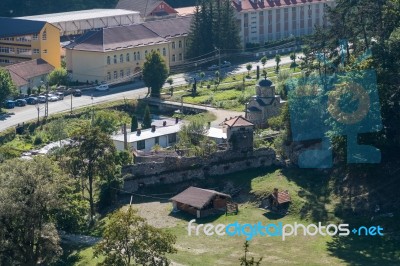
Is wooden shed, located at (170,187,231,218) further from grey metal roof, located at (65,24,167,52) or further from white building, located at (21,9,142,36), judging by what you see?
white building, located at (21,9,142,36)

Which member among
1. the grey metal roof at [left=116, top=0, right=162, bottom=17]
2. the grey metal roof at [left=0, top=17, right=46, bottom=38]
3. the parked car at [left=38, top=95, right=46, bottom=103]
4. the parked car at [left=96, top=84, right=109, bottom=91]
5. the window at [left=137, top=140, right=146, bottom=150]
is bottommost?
the window at [left=137, top=140, right=146, bottom=150]

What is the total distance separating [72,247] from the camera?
37.1 m

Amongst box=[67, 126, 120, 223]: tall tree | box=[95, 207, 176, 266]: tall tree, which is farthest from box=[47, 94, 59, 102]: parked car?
box=[95, 207, 176, 266]: tall tree

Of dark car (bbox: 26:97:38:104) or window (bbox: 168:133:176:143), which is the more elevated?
dark car (bbox: 26:97:38:104)

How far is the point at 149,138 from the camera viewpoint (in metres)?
47.8

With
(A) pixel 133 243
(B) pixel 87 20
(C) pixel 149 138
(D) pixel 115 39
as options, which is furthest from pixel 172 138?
(B) pixel 87 20

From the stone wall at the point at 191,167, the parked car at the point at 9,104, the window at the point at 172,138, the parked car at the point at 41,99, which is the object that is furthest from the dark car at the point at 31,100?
the stone wall at the point at 191,167

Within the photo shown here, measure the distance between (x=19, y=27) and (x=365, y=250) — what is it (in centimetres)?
3826

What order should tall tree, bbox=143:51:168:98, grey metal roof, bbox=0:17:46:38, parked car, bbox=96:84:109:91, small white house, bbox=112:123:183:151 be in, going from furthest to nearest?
grey metal roof, bbox=0:17:46:38
parked car, bbox=96:84:109:91
tall tree, bbox=143:51:168:98
small white house, bbox=112:123:183:151

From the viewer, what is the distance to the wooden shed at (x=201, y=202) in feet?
127

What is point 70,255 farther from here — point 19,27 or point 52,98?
point 19,27

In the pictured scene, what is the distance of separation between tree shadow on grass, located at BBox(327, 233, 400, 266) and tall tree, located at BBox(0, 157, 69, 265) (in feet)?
30.9

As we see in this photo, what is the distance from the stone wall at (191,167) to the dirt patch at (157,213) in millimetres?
1479

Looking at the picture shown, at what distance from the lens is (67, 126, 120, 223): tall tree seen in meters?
40.2
